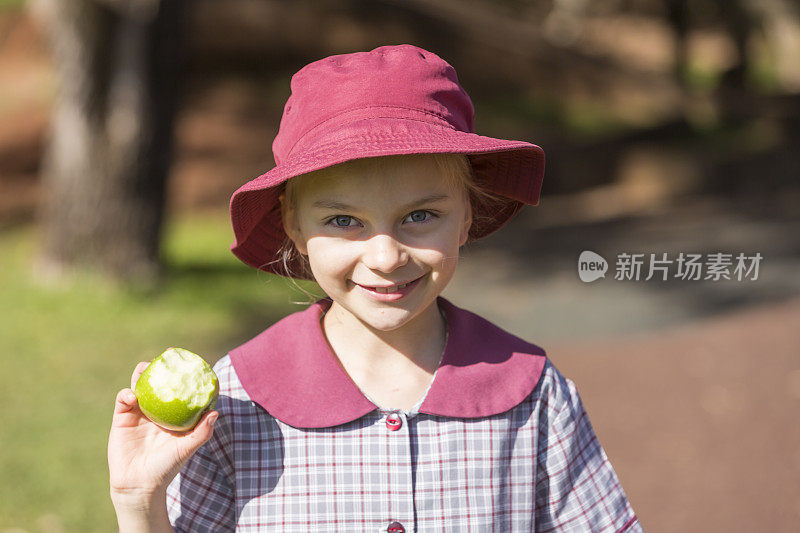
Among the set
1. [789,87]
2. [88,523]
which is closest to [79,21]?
[88,523]

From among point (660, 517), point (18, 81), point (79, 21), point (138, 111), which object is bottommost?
point (660, 517)

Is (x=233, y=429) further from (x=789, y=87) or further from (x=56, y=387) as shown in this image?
(x=789, y=87)

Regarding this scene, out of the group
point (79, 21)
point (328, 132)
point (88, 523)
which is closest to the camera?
point (328, 132)

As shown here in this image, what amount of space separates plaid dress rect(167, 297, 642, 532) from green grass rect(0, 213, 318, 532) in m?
2.68

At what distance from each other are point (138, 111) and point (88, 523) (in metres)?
4.10

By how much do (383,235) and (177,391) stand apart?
20.2 inches

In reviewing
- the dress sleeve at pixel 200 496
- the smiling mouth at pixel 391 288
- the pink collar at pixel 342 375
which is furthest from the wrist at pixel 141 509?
the smiling mouth at pixel 391 288

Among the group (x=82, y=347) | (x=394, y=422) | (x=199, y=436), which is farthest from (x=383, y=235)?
(x=82, y=347)

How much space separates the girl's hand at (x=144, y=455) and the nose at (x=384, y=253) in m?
0.44

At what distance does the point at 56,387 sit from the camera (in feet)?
19.0

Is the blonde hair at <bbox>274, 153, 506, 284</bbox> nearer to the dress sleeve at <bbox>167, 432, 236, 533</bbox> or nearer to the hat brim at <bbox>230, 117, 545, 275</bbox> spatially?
the hat brim at <bbox>230, 117, 545, 275</bbox>

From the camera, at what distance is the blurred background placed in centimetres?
519

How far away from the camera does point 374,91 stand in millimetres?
1842

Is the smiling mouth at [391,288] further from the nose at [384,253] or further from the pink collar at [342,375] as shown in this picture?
the pink collar at [342,375]
